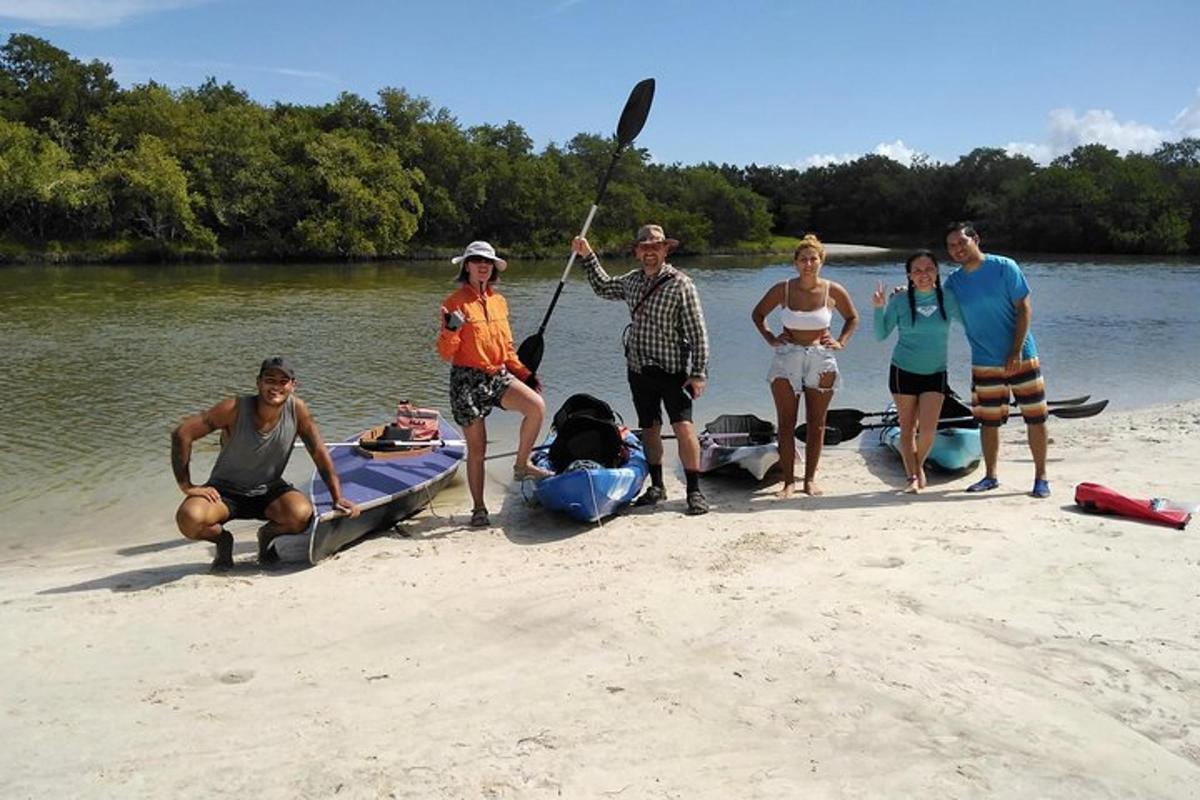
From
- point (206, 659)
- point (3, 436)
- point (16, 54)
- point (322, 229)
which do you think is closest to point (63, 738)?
point (206, 659)

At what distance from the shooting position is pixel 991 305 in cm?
636

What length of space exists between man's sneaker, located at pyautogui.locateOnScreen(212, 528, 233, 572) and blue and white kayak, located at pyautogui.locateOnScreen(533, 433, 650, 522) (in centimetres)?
205

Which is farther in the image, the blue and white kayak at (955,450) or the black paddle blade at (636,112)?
the black paddle blade at (636,112)

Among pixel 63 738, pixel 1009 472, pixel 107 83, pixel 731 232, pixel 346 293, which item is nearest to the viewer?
pixel 63 738

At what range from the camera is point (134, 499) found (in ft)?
25.6

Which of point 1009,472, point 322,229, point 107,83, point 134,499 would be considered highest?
point 107,83

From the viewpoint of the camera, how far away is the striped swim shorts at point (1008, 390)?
6.46 metres

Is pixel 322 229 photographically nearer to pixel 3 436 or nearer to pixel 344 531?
pixel 3 436

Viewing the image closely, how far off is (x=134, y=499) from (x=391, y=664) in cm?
491

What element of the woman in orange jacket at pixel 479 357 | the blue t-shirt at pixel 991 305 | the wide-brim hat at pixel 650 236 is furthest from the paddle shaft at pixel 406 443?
the blue t-shirt at pixel 991 305

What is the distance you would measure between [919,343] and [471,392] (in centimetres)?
332

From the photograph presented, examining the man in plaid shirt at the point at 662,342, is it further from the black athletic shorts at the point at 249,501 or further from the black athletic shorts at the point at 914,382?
the black athletic shorts at the point at 249,501

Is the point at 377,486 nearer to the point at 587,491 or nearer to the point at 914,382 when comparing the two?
the point at 587,491

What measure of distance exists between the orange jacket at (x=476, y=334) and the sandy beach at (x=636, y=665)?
125cm
